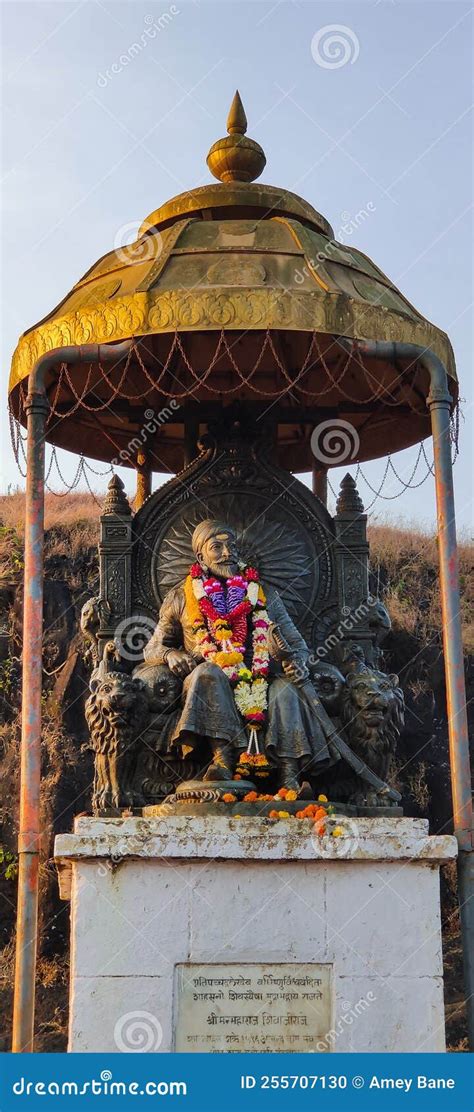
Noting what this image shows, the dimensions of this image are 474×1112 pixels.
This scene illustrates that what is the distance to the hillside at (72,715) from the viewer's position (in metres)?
14.3

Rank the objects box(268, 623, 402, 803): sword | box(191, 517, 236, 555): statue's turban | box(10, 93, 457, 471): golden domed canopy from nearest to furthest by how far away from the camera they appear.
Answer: box(268, 623, 402, 803): sword
box(10, 93, 457, 471): golden domed canopy
box(191, 517, 236, 555): statue's turban

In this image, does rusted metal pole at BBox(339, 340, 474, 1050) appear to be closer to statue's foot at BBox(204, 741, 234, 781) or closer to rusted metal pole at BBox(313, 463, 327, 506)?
statue's foot at BBox(204, 741, 234, 781)

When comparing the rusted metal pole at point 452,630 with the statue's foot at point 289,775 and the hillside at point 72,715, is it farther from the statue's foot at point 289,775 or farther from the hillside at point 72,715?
the hillside at point 72,715

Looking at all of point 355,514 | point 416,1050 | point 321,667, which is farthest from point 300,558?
point 416,1050

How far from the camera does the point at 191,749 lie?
348 inches

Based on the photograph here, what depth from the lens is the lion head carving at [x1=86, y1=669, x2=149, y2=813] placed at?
A: 8727 millimetres

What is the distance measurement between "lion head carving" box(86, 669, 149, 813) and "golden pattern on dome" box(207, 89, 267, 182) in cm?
457

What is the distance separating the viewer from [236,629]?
30.9ft

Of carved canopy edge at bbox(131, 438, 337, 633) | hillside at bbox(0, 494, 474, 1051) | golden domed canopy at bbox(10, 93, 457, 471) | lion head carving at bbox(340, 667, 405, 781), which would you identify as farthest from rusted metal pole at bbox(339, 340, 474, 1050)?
A: hillside at bbox(0, 494, 474, 1051)

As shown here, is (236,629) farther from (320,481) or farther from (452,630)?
(320,481)

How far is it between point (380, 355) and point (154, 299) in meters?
1.66

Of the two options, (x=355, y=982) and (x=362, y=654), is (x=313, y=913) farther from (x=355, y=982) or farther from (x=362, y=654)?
(x=362, y=654)

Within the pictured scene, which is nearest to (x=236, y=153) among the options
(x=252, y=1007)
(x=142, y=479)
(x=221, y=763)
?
(x=142, y=479)

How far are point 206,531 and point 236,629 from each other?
0.84 m
